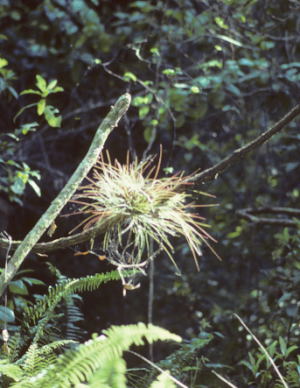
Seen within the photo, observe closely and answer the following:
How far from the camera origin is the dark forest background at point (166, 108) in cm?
375

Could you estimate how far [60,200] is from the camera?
1864mm

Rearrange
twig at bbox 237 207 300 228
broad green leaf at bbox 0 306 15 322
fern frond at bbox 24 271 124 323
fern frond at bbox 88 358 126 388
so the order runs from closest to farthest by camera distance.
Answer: fern frond at bbox 88 358 126 388 < fern frond at bbox 24 271 124 323 < broad green leaf at bbox 0 306 15 322 < twig at bbox 237 207 300 228

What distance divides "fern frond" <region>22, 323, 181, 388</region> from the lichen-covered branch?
13.8 inches

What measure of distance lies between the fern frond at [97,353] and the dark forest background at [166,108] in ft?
5.67

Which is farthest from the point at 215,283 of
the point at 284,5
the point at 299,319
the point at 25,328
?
the point at 25,328

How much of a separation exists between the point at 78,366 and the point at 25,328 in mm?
847

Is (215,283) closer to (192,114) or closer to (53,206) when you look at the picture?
(192,114)

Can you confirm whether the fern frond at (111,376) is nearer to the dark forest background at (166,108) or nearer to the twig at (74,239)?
the twig at (74,239)

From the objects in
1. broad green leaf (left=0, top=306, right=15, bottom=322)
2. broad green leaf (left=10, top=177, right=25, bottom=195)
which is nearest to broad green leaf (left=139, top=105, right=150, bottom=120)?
broad green leaf (left=10, top=177, right=25, bottom=195)

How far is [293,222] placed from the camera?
3900mm

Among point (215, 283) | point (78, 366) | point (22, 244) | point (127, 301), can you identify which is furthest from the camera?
point (215, 283)

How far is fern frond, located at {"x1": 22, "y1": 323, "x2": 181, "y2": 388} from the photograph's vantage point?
4.63 ft

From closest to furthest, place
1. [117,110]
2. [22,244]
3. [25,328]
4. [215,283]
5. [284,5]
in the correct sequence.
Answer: [22,244] < [117,110] < [25,328] < [284,5] < [215,283]

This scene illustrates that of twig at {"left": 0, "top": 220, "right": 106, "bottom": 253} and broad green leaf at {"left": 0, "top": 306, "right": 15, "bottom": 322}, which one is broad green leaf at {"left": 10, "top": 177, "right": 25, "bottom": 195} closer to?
broad green leaf at {"left": 0, "top": 306, "right": 15, "bottom": 322}
